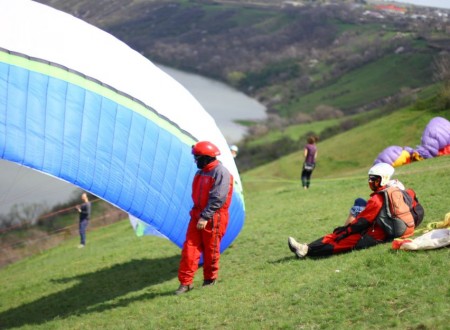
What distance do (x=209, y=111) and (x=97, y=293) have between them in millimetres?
90307

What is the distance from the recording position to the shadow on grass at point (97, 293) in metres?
9.54

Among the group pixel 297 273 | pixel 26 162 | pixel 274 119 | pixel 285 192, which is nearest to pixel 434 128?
pixel 285 192

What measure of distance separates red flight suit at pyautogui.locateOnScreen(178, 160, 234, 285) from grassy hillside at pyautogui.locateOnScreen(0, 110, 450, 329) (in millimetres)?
455

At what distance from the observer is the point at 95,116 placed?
28.6ft

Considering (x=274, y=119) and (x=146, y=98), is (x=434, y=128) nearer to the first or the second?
(x=146, y=98)

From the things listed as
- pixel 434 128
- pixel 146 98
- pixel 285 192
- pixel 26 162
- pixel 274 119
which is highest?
pixel 146 98

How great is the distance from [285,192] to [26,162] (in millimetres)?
12486

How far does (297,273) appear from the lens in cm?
831

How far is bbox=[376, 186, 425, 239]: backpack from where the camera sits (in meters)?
8.23

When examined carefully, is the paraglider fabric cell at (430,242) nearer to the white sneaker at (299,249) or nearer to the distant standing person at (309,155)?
the white sneaker at (299,249)

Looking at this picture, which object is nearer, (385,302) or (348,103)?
(385,302)

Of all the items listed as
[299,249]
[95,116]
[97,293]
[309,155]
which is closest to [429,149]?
[309,155]

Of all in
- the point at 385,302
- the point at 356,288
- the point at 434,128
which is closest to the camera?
the point at 385,302

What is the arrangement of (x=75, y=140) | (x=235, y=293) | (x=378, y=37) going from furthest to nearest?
(x=378, y=37)
(x=75, y=140)
(x=235, y=293)
